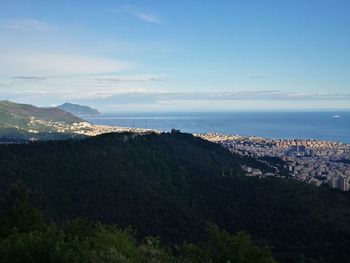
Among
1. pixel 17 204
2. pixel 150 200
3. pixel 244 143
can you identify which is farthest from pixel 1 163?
pixel 244 143

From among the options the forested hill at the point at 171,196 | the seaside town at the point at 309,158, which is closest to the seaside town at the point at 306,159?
the seaside town at the point at 309,158

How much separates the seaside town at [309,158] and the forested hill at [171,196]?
1095 centimetres

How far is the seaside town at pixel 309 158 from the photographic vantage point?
73938 millimetres

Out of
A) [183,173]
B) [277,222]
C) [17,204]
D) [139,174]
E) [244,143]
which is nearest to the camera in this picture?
[17,204]

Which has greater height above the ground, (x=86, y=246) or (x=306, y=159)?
(x=86, y=246)

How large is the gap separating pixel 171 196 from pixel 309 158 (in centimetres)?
6632

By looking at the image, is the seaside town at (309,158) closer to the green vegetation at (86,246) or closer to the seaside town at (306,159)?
the seaside town at (306,159)

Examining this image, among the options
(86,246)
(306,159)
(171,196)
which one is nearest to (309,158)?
(306,159)

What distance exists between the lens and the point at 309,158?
365 ft

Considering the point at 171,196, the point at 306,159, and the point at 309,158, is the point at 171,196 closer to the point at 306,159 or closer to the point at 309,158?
the point at 306,159

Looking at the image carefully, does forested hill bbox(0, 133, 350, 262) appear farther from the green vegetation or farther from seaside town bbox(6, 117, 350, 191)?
the green vegetation

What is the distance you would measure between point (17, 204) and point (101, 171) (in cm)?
2788

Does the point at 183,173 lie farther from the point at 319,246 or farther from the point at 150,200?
the point at 319,246

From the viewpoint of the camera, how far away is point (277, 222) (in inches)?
1892
